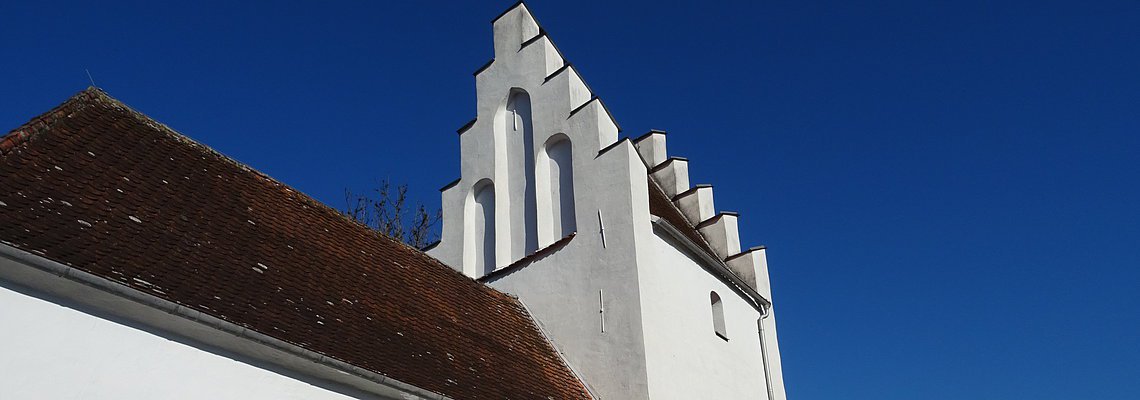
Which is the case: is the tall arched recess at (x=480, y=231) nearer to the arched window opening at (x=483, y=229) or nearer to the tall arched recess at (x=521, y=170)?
the arched window opening at (x=483, y=229)

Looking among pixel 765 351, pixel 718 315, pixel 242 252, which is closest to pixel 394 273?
pixel 242 252

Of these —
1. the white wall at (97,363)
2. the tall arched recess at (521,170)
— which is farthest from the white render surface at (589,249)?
the white wall at (97,363)

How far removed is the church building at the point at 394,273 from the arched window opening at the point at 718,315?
0.04 m

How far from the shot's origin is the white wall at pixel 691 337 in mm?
13688

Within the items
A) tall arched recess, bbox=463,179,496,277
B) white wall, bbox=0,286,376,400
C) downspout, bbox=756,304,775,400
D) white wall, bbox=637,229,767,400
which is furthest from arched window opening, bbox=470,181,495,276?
white wall, bbox=0,286,376,400

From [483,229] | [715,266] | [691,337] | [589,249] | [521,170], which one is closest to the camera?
[589,249]

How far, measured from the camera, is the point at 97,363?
24.5 ft

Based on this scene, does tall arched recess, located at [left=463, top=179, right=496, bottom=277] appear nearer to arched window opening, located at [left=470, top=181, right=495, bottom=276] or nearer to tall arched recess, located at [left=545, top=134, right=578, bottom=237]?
arched window opening, located at [left=470, top=181, right=495, bottom=276]

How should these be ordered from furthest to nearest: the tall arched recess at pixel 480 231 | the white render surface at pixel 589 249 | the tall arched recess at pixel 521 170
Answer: the tall arched recess at pixel 480 231
the tall arched recess at pixel 521 170
the white render surface at pixel 589 249

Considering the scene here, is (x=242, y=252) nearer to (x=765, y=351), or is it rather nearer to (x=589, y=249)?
(x=589, y=249)

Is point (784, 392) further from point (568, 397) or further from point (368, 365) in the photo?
point (368, 365)

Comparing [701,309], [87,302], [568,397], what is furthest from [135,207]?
[701,309]

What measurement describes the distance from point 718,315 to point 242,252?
28.6 ft

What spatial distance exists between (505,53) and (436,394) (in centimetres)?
870
